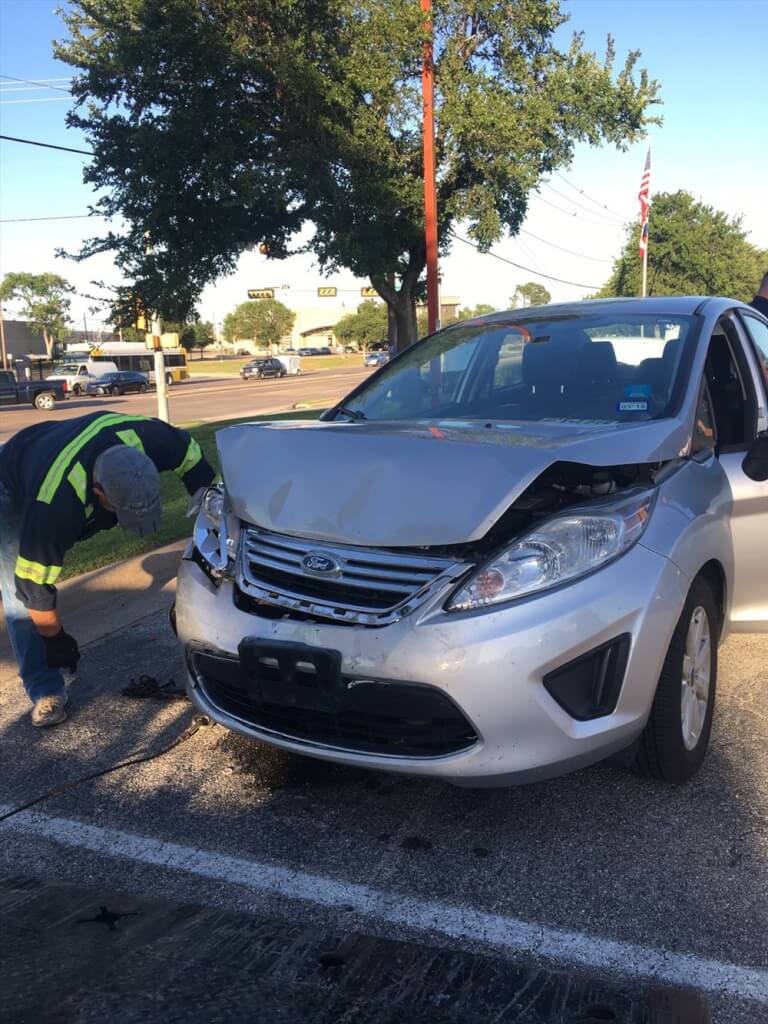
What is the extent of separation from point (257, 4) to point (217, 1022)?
1459 cm

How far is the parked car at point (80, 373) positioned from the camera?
47.3m

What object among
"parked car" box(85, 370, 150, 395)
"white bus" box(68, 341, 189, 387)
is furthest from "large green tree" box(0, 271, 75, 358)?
"parked car" box(85, 370, 150, 395)

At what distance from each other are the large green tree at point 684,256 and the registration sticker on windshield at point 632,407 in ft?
157

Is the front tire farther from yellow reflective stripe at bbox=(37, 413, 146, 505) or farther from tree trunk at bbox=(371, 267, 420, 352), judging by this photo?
tree trunk at bbox=(371, 267, 420, 352)

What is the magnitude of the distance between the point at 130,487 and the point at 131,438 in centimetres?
42

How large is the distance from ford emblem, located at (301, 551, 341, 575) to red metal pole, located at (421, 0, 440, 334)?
11.3 m

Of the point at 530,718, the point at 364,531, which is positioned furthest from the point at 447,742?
the point at 364,531

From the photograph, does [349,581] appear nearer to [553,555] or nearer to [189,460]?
[553,555]

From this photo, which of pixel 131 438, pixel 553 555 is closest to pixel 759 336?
pixel 553 555

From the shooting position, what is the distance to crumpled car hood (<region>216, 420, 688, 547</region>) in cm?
271

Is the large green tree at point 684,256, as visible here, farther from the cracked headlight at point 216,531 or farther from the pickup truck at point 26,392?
the cracked headlight at point 216,531

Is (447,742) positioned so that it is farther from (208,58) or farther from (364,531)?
(208,58)

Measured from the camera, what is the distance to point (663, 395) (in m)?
3.57

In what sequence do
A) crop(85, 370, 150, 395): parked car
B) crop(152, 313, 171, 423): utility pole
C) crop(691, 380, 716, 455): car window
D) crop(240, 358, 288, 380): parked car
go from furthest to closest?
crop(240, 358, 288, 380): parked car, crop(85, 370, 150, 395): parked car, crop(152, 313, 171, 423): utility pole, crop(691, 380, 716, 455): car window
